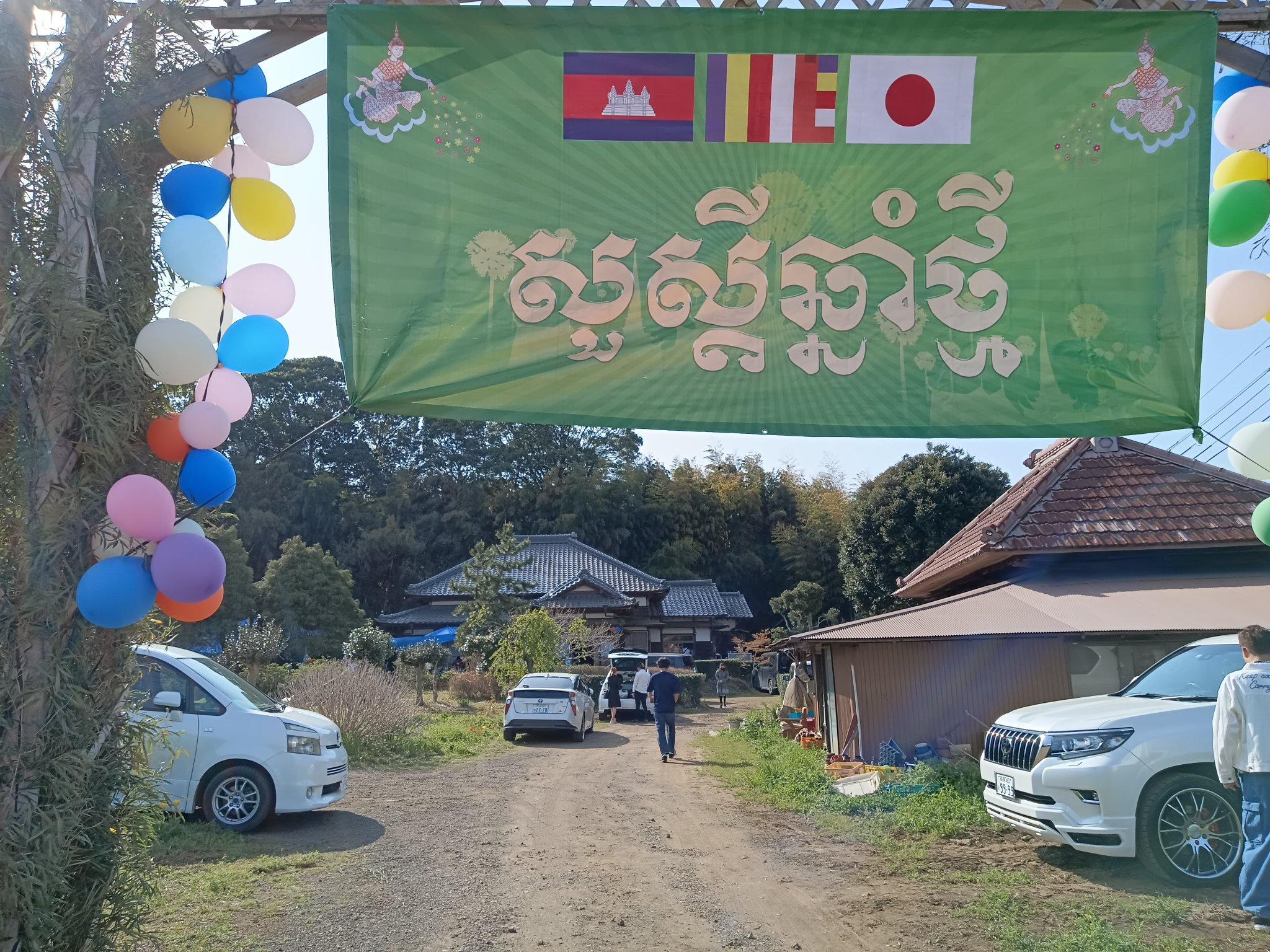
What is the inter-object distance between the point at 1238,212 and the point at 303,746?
8.47 m

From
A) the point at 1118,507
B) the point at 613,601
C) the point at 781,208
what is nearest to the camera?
the point at 781,208

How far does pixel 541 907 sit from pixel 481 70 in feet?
17.0

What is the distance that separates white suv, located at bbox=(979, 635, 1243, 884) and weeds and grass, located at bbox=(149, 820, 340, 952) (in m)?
5.55

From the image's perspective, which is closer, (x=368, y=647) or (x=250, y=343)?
(x=250, y=343)

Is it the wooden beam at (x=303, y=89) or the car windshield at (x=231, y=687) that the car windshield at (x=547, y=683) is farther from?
the wooden beam at (x=303, y=89)

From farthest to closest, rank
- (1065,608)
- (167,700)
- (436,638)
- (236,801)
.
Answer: (436,638) → (1065,608) → (236,801) → (167,700)

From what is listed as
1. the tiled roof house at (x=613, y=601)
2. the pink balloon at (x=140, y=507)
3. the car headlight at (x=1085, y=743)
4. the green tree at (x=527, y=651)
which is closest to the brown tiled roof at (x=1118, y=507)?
the car headlight at (x=1085, y=743)

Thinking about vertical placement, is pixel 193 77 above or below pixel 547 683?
above

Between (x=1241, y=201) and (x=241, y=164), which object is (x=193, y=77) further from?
(x=1241, y=201)

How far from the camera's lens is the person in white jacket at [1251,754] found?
17.6 feet

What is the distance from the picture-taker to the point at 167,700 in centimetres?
814

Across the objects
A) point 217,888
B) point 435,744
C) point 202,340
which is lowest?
point 435,744

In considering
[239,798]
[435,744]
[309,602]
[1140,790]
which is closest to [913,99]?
[1140,790]

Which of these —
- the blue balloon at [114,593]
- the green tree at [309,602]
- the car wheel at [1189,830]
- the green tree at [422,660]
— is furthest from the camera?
the green tree at [309,602]
